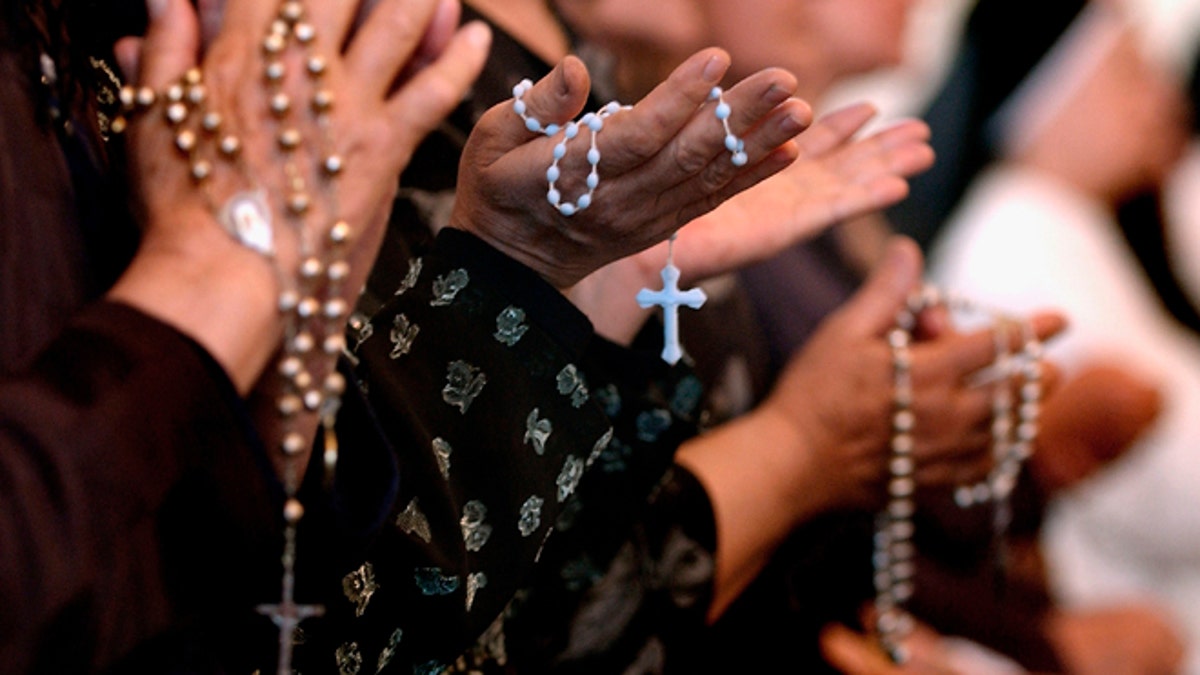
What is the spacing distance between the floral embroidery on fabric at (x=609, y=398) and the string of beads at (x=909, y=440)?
355 mm

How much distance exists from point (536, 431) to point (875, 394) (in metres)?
0.45

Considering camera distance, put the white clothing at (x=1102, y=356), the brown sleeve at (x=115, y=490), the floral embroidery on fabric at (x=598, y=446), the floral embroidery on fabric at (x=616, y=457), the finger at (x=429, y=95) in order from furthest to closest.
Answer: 1. the white clothing at (x=1102, y=356)
2. the floral embroidery on fabric at (x=616, y=457)
3. the floral embroidery on fabric at (x=598, y=446)
4. the finger at (x=429, y=95)
5. the brown sleeve at (x=115, y=490)

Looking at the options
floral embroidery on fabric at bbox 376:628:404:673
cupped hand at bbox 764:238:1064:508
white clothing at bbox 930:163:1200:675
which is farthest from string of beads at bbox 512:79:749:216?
white clothing at bbox 930:163:1200:675

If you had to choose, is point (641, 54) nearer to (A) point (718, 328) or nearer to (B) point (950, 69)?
(A) point (718, 328)

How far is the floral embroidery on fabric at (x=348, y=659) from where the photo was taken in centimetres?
56

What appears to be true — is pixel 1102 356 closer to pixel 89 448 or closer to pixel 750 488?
pixel 750 488

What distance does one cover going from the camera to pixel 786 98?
1.63 feet

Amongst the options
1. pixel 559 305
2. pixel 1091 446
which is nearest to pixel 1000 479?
pixel 1091 446

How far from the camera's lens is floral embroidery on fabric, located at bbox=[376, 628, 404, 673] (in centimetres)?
57

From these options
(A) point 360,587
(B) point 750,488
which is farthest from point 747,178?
(B) point 750,488

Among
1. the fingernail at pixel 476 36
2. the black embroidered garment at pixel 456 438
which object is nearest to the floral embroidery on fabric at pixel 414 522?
the black embroidered garment at pixel 456 438

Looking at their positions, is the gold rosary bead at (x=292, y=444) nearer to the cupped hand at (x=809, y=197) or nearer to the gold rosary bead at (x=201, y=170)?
the gold rosary bead at (x=201, y=170)

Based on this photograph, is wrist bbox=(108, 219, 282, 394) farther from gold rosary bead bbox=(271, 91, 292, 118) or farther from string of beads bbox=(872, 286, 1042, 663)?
string of beads bbox=(872, 286, 1042, 663)

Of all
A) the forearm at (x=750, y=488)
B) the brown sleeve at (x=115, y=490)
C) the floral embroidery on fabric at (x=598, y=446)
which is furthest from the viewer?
the forearm at (x=750, y=488)
